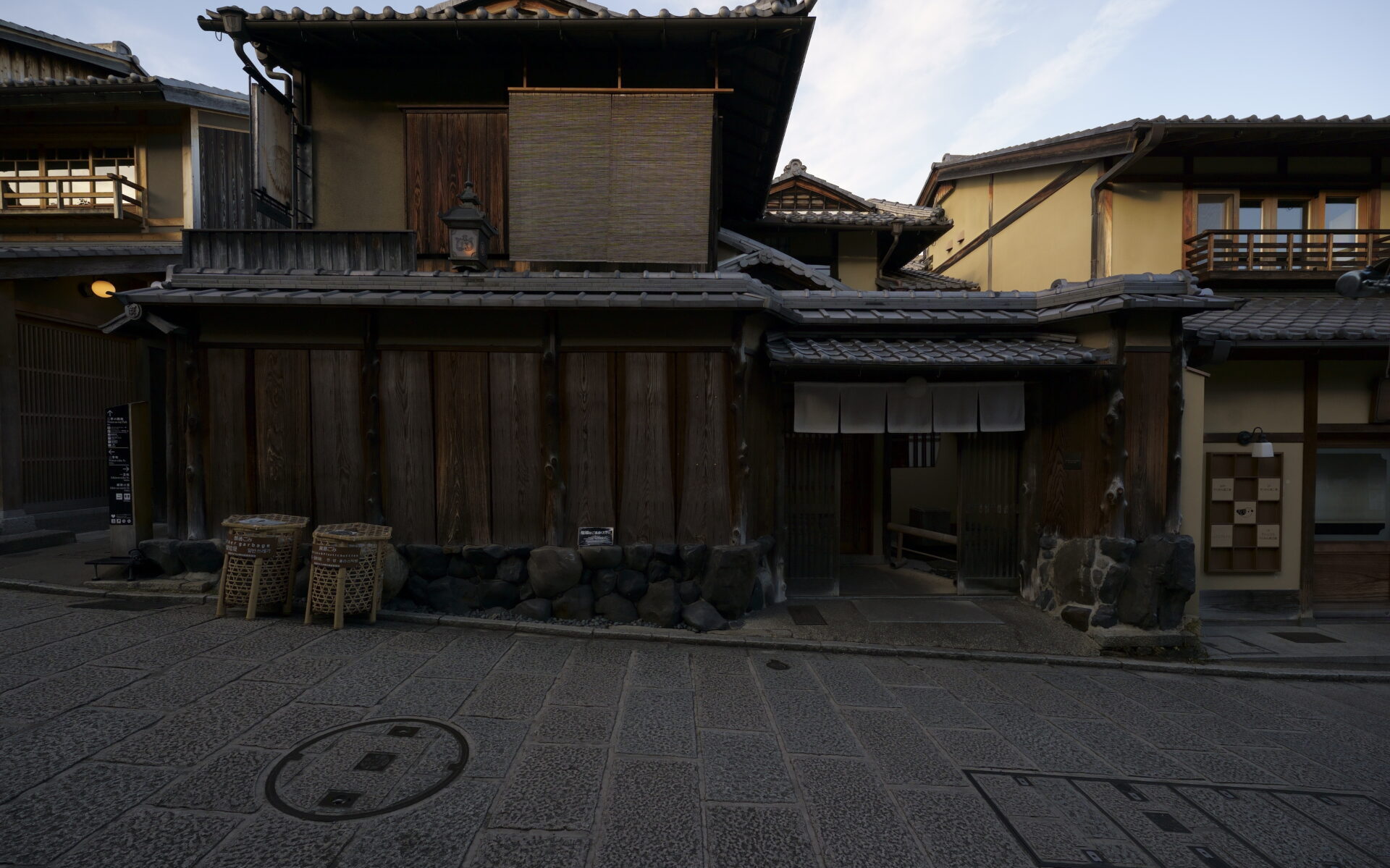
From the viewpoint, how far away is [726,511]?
6.97 metres

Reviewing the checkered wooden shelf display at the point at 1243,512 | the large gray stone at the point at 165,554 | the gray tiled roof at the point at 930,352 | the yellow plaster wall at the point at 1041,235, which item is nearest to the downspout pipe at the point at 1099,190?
the yellow plaster wall at the point at 1041,235

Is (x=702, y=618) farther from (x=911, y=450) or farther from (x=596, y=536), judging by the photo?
(x=911, y=450)

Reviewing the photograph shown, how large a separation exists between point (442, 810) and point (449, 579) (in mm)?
3902

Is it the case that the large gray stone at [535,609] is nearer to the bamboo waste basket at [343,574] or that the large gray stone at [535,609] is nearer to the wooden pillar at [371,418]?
the bamboo waste basket at [343,574]

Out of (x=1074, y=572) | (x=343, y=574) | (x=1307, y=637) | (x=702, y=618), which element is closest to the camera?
(x=343, y=574)

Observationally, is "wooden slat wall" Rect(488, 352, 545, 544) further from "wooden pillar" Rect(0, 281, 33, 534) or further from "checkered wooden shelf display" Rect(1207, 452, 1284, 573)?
"checkered wooden shelf display" Rect(1207, 452, 1284, 573)

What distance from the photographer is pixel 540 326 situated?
6918 mm

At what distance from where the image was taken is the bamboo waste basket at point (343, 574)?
242 inches

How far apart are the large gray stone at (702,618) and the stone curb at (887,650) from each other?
0.10m

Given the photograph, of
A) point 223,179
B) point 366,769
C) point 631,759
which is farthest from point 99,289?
point 631,759

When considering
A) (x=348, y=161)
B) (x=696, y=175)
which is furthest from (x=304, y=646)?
(x=696, y=175)

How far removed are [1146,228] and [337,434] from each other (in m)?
15.7

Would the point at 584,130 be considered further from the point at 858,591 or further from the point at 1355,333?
the point at 1355,333

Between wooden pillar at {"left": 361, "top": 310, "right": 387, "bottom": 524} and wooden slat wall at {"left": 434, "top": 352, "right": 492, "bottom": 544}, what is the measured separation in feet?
2.45
